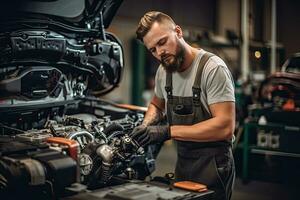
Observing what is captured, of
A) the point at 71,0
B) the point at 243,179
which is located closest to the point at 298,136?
the point at 243,179

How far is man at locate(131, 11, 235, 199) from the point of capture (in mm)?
2436

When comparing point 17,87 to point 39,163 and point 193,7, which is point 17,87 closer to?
point 39,163

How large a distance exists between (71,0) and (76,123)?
847mm

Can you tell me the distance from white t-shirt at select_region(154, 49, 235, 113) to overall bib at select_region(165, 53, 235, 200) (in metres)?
0.03

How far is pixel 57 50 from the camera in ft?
9.99

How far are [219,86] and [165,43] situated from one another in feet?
1.23

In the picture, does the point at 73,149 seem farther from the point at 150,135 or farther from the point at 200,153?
the point at 200,153

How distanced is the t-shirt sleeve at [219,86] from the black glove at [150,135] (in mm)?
293

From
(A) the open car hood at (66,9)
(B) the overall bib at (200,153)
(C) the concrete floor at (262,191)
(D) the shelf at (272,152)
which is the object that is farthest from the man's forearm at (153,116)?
(D) the shelf at (272,152)

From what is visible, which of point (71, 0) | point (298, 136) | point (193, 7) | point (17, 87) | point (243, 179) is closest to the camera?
point (17, 87)

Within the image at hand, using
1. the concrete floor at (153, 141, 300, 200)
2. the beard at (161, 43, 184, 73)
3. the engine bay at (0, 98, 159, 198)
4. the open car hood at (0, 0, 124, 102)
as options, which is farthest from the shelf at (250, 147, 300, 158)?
the beard at (161, 43, 184, 73)

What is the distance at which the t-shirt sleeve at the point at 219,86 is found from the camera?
7.96 ft

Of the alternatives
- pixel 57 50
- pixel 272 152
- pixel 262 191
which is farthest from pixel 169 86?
pixel 272 152

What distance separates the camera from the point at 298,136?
4848 mm
